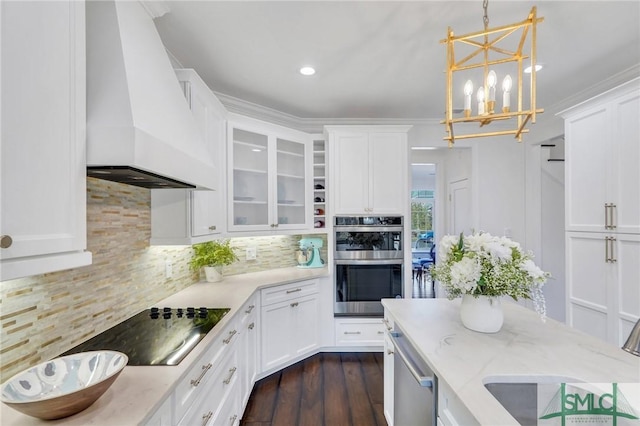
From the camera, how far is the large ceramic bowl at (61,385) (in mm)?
880

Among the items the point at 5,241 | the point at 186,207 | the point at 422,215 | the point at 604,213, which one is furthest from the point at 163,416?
the point at 422,215

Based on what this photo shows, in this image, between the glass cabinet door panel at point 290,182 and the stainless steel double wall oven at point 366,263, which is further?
the stainless steel double wall oven at point 366,263

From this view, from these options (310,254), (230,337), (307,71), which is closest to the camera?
(230,337)

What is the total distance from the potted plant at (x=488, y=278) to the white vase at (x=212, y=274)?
2.04 metres

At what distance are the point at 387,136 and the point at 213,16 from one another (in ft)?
7.15

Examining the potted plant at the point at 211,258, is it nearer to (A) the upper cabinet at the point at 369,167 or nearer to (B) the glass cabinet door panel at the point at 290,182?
(B) the glass cabinet door panel at the point at 290,182

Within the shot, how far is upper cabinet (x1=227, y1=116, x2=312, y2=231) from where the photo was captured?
2.89 m

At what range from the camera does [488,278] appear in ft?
4.65

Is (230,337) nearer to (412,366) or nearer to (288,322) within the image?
(412,366)

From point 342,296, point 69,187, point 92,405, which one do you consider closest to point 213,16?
point 69,187

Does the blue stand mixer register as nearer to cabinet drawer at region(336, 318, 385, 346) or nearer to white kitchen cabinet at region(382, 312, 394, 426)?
cabinet drawer at region(336, 318, 385, 346)

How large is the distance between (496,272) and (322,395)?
1.97 m

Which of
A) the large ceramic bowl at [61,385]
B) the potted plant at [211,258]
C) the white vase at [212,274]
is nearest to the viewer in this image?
the large ceramic bowl at [61,385]

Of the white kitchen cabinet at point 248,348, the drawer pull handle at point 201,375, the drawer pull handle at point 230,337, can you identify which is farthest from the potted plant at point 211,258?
the drawer pull handle at point 201,375
